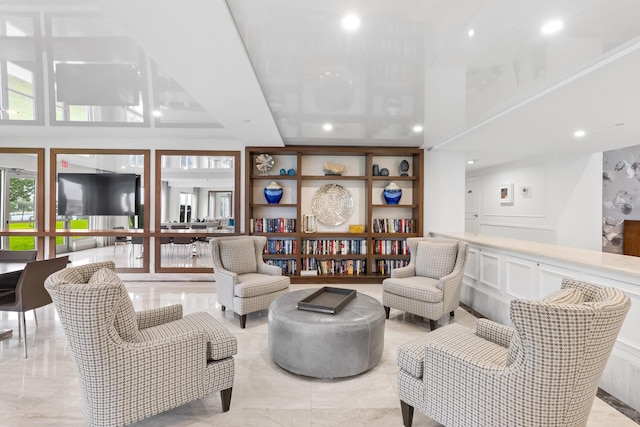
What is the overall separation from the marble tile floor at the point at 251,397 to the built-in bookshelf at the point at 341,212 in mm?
2241

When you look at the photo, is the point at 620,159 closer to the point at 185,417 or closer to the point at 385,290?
the point at 385,290

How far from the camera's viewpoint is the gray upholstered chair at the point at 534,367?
1.22 metres

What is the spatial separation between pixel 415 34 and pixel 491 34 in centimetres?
44

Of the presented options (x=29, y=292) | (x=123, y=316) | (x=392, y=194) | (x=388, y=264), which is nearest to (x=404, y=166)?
(x=392, y=194)

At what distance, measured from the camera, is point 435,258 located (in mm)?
3600

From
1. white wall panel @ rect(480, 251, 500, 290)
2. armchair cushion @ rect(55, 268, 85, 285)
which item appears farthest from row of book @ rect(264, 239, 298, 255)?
armchair cushion @ rect(55, 268, 85, 285)

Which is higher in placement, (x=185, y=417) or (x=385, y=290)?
(x=385, y=290)

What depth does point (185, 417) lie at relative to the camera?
1.86 metres

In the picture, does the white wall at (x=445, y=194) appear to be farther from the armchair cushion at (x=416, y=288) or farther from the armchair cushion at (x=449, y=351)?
the armchair cushion at (x=449, y=351)

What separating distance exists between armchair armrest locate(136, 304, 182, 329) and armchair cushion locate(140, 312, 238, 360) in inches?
2.7

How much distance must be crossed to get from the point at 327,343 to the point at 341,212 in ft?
10.8

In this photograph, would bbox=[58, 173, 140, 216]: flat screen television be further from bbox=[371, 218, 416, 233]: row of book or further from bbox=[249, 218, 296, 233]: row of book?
bbox=[371, 218, 416, 233]: row of book

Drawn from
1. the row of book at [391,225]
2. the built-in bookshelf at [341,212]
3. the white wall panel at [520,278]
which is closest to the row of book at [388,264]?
the built-in bookshelf at [341,212]

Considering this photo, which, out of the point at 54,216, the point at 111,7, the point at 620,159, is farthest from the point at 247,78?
the point at 620,159
